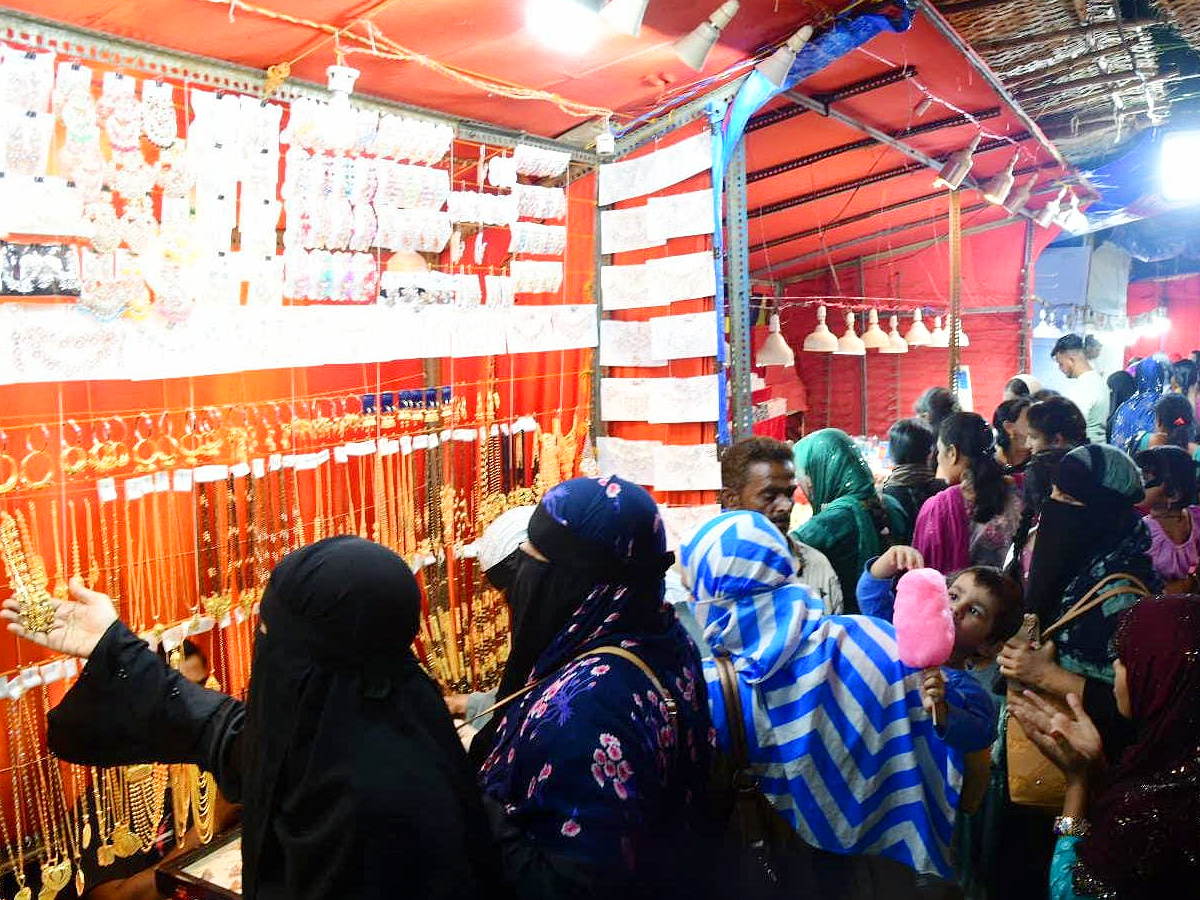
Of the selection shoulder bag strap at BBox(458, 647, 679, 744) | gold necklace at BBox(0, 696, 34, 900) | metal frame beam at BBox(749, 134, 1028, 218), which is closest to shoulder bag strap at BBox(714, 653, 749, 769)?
shoulder bag strap at BBox(458, 647, 679, 744)

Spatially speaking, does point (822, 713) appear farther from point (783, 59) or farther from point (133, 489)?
point (783, 59)

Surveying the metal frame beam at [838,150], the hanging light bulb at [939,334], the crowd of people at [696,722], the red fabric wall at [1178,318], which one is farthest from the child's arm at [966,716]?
the red fabric wall at [1178,318]

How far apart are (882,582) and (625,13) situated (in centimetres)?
171

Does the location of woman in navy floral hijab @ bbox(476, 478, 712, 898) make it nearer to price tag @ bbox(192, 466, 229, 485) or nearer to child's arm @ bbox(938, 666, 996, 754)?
child's arm @ bbox(938, 666, 996, 754)

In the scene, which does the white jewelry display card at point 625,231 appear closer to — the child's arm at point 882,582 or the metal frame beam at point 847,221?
the child's arm at point 882,582

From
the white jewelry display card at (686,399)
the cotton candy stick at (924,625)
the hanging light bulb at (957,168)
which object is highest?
the hanging light bulb at (957,168)

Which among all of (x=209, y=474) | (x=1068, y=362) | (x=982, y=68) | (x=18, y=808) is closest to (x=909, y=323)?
(x=1068, y=362)

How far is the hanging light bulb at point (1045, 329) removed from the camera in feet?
39.1

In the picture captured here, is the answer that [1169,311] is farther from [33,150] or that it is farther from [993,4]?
[33,150]

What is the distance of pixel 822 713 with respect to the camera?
183 centimetres

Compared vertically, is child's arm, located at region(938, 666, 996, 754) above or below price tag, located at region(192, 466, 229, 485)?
below

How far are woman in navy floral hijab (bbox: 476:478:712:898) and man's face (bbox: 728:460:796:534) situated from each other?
49.1 inches

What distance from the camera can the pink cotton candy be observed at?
5.96 feet

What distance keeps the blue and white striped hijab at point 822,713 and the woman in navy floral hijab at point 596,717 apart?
251mm
